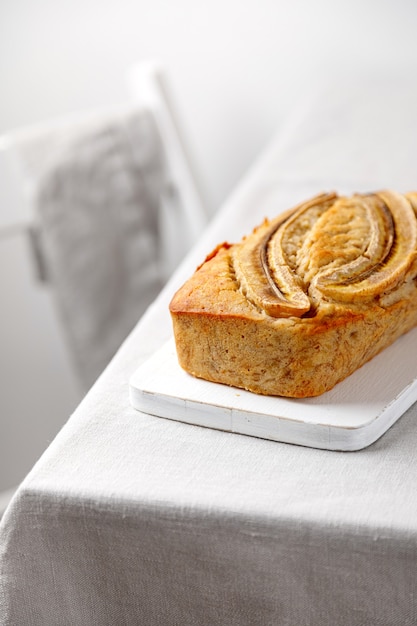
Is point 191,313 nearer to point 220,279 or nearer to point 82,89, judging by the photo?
point 220,279

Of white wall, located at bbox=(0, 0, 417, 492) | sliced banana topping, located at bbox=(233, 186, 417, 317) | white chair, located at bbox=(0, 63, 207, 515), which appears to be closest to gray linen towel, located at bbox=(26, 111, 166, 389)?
white chair, located at bbox=(0, 63, 207, 515)

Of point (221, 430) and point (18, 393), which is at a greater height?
point (221, 430)

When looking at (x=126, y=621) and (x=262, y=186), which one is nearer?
(x=126, y=621)

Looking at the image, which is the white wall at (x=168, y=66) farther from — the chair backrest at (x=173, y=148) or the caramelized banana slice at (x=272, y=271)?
the caramelized banana slice at (x=272, y=271)

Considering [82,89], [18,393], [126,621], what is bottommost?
[18,393]

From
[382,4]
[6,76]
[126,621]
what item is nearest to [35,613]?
[126,621]

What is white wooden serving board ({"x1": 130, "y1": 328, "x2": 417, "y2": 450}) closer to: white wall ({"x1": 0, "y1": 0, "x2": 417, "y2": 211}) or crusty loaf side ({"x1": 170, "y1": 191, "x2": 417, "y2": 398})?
crusty loaf side ({"x1": 170, "y1": 191, "x2": 417, "y2": 398})

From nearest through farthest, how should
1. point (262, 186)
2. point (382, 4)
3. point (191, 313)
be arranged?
point (191, 313) → point (262, 186) → point (382, 4)
